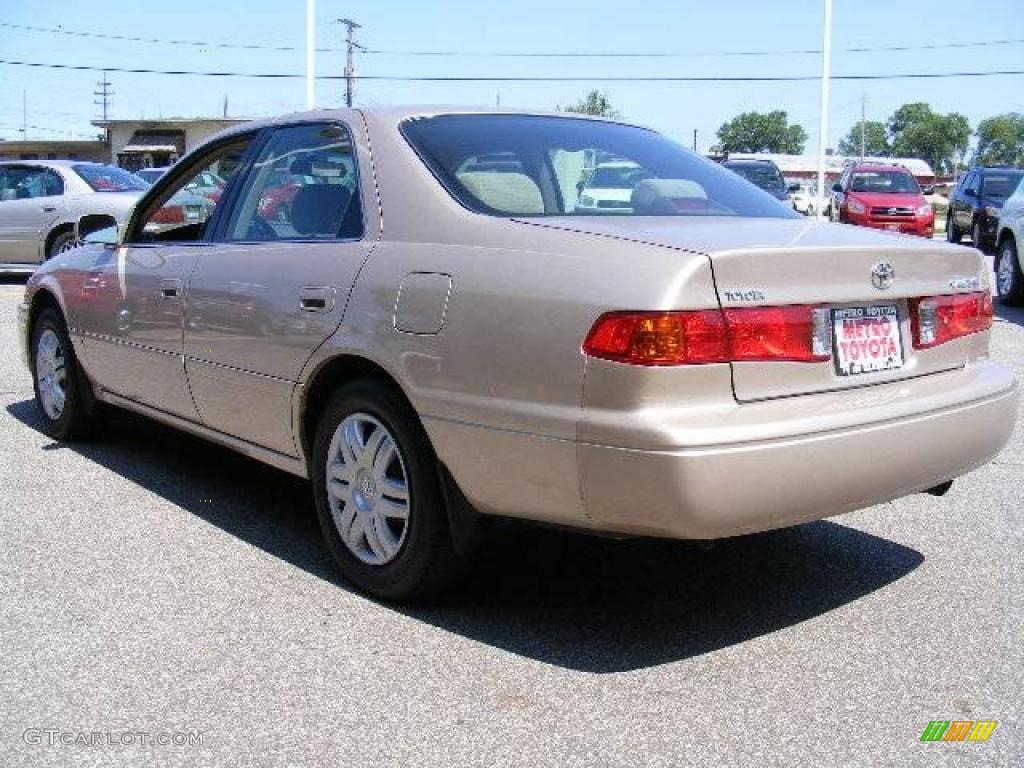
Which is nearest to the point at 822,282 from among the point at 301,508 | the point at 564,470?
the point at 564,470

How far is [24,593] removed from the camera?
380 cm

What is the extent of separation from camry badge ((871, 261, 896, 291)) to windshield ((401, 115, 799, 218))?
26.4 inches

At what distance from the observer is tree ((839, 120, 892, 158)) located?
162m

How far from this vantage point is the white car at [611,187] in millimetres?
3709

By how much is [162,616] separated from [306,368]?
921 mm

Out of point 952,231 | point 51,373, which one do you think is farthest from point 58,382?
point 952,231

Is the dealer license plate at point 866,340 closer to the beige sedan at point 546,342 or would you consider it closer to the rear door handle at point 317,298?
the beige sedan at point 546,342

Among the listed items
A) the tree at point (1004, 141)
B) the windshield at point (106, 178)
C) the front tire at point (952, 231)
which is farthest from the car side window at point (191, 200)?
the tree at point (1004, 141)

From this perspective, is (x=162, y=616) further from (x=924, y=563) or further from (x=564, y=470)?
(x=924, y=563)

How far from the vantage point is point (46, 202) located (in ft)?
47.2

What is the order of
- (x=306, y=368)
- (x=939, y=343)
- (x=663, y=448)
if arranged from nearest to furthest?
(x=663, y=448)
(x=939, y=343)
(x=306, y=368)

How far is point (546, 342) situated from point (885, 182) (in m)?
23.4

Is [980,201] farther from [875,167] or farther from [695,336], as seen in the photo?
[695,336]

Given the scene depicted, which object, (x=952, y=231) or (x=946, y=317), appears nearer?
(x=946, y=317)
